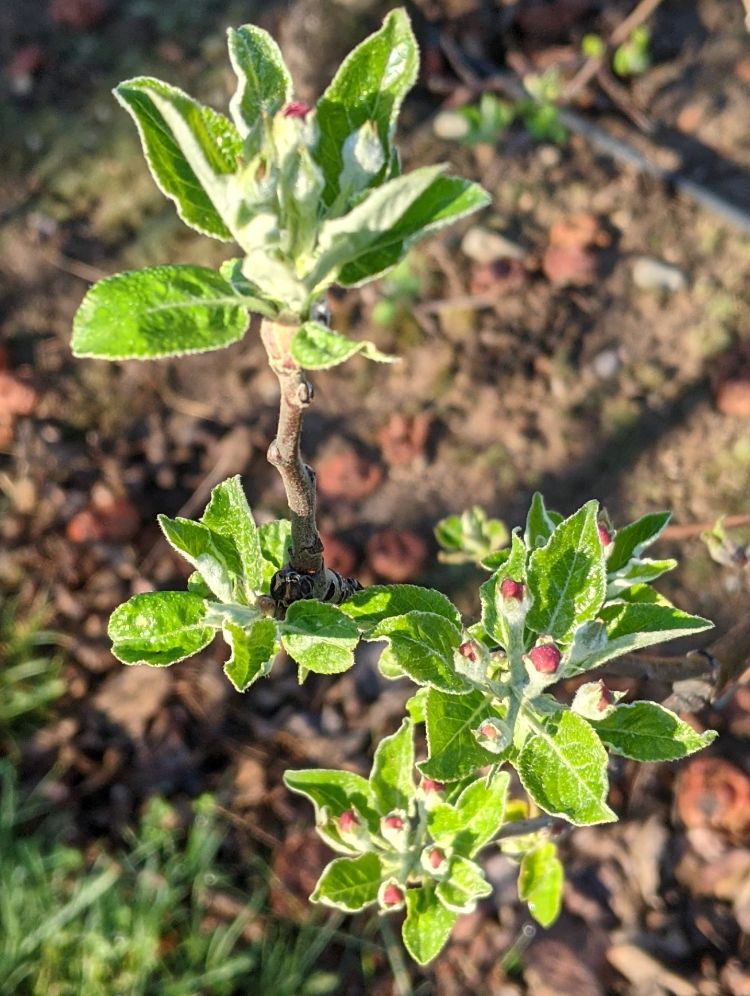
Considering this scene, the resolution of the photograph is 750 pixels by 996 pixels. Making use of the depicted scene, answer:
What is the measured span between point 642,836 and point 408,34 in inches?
80.5

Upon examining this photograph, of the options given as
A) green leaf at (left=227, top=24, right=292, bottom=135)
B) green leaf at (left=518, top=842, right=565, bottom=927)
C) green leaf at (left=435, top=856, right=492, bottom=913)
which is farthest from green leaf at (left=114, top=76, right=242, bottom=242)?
green leaf at (left=518, top=842, right=565, bottom=927)

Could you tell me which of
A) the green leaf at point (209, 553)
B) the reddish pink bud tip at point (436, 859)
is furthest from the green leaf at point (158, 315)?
the reddish pink bud tip at point (436, 859)

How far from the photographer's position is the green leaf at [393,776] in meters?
1.25

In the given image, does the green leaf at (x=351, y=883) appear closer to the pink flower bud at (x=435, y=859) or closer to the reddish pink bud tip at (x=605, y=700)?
the pink flower bud at (x=435, y=859)

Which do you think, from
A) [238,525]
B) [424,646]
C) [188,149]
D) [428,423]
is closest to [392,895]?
[424,646]

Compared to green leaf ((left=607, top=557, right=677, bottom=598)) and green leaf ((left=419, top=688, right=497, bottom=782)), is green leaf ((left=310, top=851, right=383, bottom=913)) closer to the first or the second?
green leaf ((left=419, top=688, right=497, bottom=782))

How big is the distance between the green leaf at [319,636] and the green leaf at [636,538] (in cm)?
38

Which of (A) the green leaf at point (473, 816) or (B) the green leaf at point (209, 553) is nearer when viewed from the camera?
(B) the green leaf at point (209, 553)

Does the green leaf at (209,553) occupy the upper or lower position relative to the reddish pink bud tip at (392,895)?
upper

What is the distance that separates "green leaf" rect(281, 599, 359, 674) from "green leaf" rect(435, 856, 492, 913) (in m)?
0.38

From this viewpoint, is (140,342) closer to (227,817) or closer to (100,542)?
(227,817)

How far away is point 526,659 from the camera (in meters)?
0.89

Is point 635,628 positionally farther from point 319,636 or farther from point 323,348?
point 323,348

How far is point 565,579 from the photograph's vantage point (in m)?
A: 0.94
